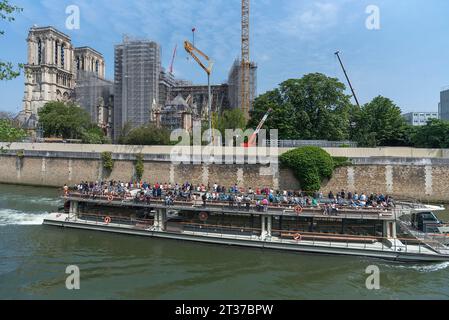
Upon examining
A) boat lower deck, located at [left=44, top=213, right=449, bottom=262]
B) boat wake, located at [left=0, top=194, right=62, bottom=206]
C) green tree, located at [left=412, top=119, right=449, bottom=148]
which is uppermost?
green tree, located at [left=412, top=119, right=449, bottom=148]

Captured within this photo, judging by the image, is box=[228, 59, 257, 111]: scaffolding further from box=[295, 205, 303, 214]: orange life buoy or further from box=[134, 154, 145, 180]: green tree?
box=[295, 205, 303, 214]: orange life buoy

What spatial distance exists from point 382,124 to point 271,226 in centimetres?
3826

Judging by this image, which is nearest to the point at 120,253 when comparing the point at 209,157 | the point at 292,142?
the point at 209,157

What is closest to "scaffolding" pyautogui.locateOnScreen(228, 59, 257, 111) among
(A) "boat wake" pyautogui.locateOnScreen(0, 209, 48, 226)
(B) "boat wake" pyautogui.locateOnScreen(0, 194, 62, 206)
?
(B) "boat wake" pyautogui.locateOnScreen(0, 194, 62, 206)

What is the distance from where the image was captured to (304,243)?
17656mm

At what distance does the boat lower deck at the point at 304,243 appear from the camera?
645 inches

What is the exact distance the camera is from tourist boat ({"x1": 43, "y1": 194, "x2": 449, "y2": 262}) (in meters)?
17.0

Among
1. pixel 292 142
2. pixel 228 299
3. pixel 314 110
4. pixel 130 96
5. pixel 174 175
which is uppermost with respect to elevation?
pixel 130 96

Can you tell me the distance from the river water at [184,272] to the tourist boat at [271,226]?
0.46m

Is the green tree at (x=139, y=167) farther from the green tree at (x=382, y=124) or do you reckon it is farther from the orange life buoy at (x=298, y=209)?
the green tree at (x=382, y=124)

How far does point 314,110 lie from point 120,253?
1312 inches

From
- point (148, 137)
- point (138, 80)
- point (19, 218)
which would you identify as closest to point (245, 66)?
point (138, 80)

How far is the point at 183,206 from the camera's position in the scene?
1970 cm

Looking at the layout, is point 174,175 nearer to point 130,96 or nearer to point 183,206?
point 183,206
